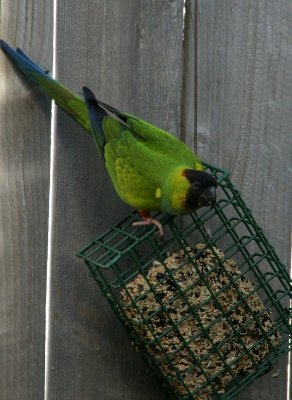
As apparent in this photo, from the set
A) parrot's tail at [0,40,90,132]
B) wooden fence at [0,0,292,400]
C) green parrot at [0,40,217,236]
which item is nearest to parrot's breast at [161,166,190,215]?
green parrot at [0,40,217,236]

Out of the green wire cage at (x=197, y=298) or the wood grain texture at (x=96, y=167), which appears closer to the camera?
the green wire cage at (x=197, y=298)

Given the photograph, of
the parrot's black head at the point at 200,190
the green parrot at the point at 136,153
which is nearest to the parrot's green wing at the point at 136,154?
the green parrot at the point at 136,153

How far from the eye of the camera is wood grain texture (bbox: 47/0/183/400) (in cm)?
306

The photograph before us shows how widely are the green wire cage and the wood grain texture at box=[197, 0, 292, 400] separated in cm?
12

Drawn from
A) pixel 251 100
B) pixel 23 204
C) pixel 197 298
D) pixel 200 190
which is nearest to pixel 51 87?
pixel 23 204

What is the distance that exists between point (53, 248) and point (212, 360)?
2.35ft

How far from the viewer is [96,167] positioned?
3137 mm

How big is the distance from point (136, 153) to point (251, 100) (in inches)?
21.0

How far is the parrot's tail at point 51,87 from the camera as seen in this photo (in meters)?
2.92

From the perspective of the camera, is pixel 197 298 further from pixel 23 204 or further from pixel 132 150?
pixel 23 204

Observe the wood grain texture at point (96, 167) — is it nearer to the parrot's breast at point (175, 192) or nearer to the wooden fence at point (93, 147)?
the wooden fence at point (93, 147)

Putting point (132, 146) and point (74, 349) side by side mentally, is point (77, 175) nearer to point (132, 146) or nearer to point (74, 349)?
point (132, 146)

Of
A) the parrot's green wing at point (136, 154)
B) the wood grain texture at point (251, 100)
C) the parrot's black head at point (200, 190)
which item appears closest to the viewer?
the parrot's black head at point (200, 190)

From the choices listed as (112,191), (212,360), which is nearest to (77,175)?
(112,191)
